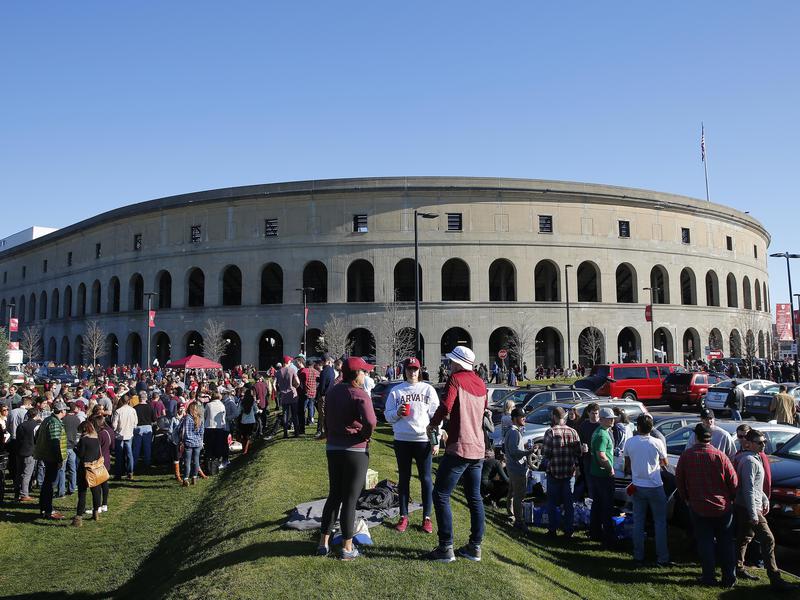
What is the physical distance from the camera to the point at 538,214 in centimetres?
4978

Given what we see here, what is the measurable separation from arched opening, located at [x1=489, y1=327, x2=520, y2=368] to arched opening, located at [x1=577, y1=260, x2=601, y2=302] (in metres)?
8.44

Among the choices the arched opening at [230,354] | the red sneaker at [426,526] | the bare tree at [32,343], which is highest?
the bare tree at [32,343]

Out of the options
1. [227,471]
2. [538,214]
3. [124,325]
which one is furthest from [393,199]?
[227,471]

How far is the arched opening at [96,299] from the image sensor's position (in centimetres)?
6347

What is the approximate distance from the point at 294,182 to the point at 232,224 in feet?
22.4

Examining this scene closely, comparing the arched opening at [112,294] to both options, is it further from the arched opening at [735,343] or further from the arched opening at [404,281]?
the arched opening at [735,343]

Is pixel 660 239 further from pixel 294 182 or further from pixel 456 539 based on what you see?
pixel 456 539

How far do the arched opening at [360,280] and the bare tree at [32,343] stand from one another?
122 feet

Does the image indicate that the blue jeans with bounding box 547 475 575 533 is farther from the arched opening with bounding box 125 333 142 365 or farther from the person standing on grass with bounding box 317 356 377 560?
the arched opening with bounding box 125 333 142 365

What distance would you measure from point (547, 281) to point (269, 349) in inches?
1058

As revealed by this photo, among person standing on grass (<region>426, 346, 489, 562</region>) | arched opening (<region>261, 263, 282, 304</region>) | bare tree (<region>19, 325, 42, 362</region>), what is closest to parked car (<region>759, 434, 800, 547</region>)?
person standing on grass (<region>426, 346, 489, 562</region>)

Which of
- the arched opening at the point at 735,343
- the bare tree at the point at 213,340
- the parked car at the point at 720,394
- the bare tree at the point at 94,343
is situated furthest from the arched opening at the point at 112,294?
the arched opening at the point at 735,343

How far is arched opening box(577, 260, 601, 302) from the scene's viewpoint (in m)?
51.4

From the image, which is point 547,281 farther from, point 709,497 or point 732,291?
point 709,497
